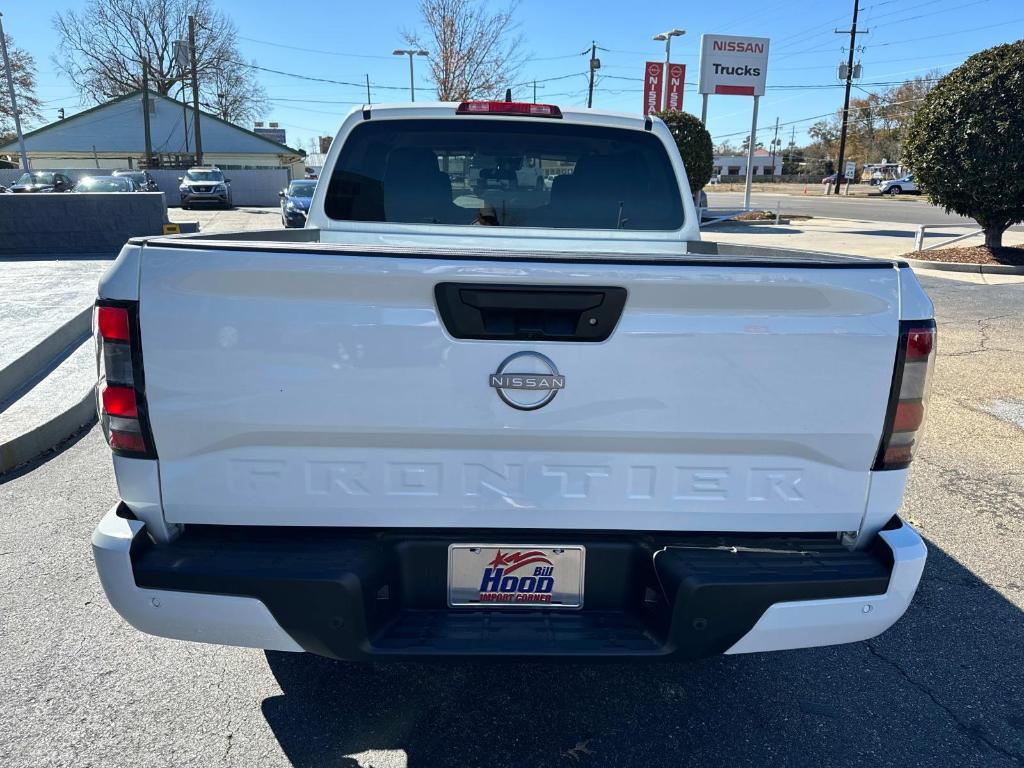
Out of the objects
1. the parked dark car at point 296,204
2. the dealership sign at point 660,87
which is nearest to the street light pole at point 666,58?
the dealership sign at point 660,87

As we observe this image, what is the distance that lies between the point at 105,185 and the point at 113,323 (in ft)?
81.8

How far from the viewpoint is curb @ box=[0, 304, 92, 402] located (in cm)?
592

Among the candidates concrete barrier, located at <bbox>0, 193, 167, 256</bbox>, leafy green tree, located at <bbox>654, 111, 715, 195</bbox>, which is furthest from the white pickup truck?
leafy green tree, located at <bbox>654, 111, 715, 195</bbox>

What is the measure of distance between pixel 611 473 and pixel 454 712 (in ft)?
3.85

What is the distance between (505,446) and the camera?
6.69 feet

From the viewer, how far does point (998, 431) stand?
5711mm

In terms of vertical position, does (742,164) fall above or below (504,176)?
above

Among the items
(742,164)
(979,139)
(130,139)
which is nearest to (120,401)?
(979,139)

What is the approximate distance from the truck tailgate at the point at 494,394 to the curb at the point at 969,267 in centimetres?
1221

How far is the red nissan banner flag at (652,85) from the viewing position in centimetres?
3004

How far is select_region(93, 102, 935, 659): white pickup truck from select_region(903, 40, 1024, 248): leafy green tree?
13.5 meters

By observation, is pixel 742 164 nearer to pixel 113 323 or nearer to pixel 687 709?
pixel 687 709

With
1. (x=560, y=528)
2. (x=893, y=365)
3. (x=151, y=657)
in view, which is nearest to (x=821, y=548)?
(x=893, y=365)

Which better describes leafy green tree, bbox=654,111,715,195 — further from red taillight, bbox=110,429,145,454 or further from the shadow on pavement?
red taillight, bbox=110,429,145,454
